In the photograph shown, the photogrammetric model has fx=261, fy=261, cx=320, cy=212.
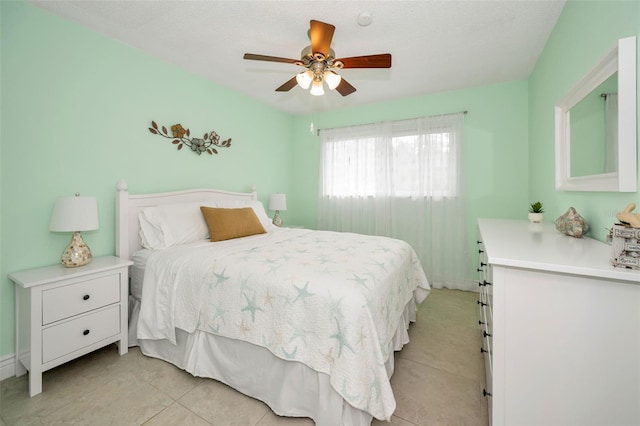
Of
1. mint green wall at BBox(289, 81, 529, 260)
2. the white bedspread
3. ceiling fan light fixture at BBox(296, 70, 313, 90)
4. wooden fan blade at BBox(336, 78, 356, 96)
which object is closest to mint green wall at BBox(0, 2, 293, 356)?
the white bedspread

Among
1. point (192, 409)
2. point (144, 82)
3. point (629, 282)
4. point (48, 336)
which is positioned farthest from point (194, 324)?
point (144, 82)

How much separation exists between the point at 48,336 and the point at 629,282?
283cm

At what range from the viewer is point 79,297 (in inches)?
68.2

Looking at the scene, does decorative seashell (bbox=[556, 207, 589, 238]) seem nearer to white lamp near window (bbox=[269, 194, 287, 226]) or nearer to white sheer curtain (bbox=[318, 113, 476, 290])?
white sheer curtain (bbox=[318, 113, 476, 290])

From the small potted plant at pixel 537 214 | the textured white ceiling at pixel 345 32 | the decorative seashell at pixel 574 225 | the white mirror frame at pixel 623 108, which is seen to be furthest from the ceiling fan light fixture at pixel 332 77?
the small potted plant at pixel 537 214

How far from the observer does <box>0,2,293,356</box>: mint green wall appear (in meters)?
1.77

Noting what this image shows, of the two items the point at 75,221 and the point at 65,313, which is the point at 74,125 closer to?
the point at 75,221

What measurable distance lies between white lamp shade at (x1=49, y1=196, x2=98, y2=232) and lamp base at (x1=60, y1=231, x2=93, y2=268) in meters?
0.17

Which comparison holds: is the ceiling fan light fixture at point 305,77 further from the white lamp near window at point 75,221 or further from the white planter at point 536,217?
the white planter at point 536,217

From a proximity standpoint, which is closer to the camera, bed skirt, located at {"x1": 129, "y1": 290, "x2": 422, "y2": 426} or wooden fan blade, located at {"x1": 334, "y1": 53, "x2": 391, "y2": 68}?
bed skirt, located at {"x1": 129, "y1": 290, "x2": 422, "y2": 426}

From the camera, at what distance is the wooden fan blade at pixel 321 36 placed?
165cm

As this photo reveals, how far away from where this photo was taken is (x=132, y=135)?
2408mm

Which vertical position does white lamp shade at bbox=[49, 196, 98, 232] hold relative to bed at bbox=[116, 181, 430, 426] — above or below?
above

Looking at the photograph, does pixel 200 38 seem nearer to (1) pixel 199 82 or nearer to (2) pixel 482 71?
(1) pixel 199 82
